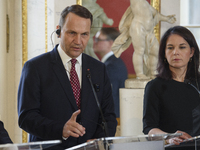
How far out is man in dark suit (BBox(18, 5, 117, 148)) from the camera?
1800 mm

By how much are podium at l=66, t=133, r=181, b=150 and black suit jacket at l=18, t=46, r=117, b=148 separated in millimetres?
536

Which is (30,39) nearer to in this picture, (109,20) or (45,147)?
(109,20)

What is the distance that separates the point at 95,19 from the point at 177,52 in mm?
3243

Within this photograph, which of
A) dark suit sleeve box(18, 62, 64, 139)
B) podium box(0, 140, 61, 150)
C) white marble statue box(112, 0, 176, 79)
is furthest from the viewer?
white marble statue box(112, 0, 176, 79)

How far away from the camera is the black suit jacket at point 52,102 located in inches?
70.3

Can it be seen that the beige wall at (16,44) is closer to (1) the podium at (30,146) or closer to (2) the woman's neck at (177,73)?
(2) the woman's neck at (177,73)

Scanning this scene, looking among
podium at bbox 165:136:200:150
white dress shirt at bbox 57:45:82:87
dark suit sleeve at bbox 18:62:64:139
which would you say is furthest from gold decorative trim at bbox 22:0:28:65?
podium at bbox 165:136:200:150

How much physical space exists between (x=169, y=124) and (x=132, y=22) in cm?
240

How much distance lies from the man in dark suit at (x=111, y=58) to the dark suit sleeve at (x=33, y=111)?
3.43 m

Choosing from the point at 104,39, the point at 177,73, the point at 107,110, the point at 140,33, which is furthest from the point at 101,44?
the point at 107,110

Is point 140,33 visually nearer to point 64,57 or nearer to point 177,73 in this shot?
point 177,73

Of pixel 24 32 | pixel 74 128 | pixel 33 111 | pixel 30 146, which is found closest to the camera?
pixel 30 146

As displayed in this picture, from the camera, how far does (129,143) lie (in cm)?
128

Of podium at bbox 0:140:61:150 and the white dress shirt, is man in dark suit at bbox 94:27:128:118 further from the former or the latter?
podium at bbox 0:140:61:150
